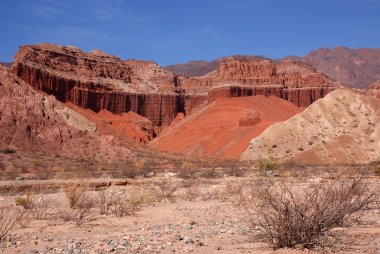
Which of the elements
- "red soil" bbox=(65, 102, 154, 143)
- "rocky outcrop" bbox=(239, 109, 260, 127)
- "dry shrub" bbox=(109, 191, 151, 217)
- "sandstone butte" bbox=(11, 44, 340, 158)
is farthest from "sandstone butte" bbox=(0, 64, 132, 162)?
"dry shrub" bbox=(109, 191, 151, 217)

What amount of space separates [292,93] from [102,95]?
42.6 meters

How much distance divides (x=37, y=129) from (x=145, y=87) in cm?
5543

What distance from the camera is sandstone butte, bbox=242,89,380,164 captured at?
43469 millimetres

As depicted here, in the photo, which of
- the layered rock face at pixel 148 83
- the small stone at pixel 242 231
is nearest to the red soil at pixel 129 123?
the layered rock face at pixel 148 83

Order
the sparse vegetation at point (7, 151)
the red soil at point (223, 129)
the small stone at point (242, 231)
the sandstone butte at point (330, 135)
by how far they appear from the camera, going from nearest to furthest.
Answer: the small stone at point (242, 231), the sparse vegetation at point (7, 151), the sandstone butte at point (330, 135), the red soil at point (223, 129)

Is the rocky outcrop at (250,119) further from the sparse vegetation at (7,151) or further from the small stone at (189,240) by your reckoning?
the small stone at (189,240)

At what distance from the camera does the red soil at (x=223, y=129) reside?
62.1m

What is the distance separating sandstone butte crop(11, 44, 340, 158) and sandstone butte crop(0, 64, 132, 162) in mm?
12883

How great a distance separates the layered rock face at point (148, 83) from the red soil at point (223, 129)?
21.4 ft

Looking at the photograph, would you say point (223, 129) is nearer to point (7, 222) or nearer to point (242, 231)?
point (7, 222)

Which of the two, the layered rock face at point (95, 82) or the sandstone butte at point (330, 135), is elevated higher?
the layered rock face at point (95, 82)

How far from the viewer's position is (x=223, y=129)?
2881 inches

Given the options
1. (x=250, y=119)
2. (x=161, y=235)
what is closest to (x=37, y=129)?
(x=250, y=119)

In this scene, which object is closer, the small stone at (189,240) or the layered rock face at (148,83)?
the small stone at (189,240)
